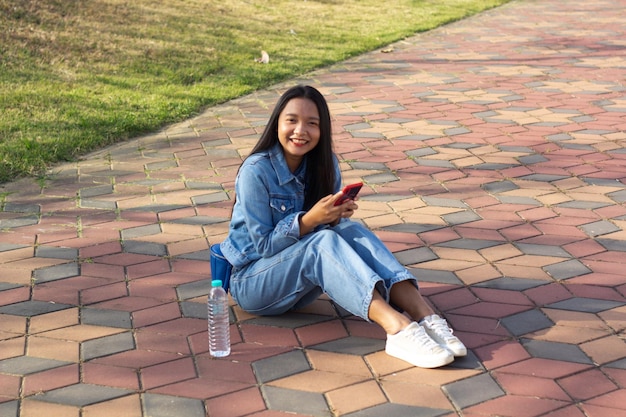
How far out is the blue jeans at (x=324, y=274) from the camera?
3441 millimetres

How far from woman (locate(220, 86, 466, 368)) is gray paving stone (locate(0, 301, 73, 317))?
0.74 metres

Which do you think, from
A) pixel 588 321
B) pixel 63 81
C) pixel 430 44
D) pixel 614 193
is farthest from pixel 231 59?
pixel 588 321

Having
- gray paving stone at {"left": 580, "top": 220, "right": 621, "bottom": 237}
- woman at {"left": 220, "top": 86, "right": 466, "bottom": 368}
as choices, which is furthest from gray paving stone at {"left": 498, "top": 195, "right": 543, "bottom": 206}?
woman at {"left": 220, "top": 86, "right": 466, "bottom": 368}

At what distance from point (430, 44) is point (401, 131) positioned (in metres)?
4.36

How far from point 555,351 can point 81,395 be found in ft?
5.57

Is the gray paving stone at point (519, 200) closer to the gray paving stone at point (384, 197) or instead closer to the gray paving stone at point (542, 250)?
the gray paving stone at point (384, 197)

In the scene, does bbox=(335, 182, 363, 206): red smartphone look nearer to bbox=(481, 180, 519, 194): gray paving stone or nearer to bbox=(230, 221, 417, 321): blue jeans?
bbox=(230, 221, 417, 321): blue jeans

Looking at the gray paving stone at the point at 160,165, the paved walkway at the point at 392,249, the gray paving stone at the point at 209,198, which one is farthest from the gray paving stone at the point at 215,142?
the gray paving stone at the point at 209,198

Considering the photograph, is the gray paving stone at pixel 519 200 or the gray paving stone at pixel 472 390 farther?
the gray paving stone at pixel 519 200

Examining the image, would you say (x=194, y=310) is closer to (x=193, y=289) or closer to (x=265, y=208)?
(x=193, y=289)

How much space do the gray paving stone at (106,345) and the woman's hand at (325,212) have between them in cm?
77

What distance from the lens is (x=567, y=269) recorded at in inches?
171

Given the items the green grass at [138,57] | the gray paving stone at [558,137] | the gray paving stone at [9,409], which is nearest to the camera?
the gray paving stone at [9,409]

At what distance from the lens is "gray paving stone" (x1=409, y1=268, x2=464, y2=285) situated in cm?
421
